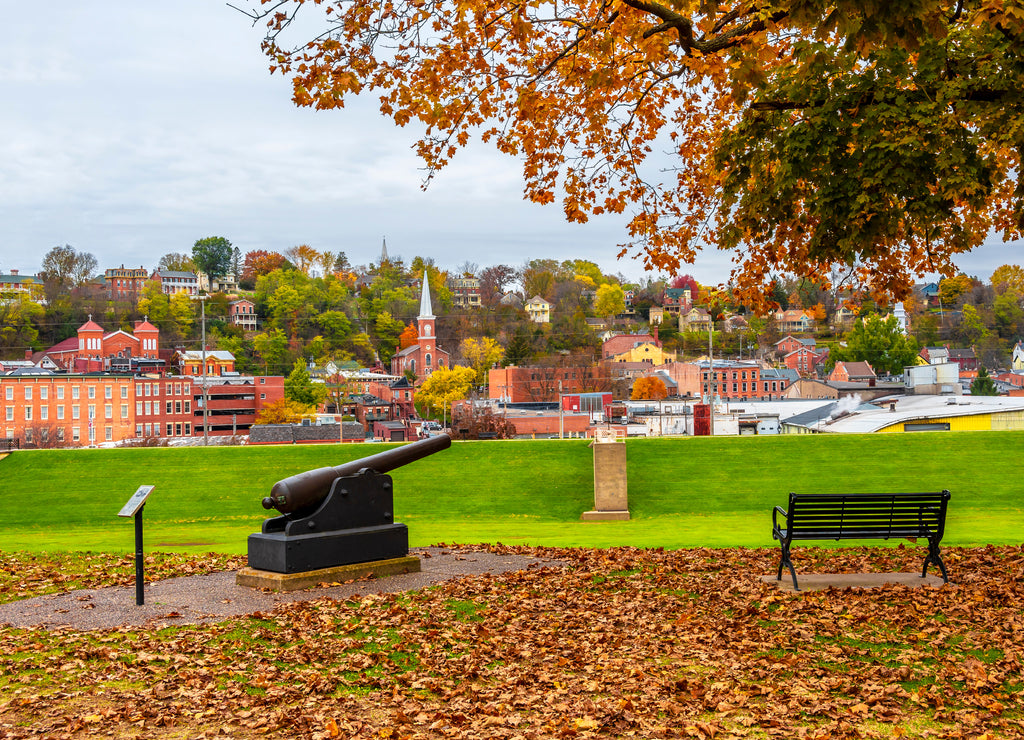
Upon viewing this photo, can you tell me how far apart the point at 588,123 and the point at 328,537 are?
5.29m

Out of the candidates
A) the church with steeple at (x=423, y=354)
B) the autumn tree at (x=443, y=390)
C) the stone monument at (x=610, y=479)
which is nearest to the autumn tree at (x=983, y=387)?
the autumn tree at (x=443, y=390)

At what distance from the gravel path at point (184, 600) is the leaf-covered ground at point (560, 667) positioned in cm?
39

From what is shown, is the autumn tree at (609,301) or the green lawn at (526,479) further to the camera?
the autumn tree at (609,301)

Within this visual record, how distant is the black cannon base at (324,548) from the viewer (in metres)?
8.53

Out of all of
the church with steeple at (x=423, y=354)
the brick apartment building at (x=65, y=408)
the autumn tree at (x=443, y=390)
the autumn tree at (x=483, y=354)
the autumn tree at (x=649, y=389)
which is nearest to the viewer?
the brick apartment building at (x=65, y=408)

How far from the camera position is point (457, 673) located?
5.61 meters

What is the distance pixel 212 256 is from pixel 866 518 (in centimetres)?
16161

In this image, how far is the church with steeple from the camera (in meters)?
109

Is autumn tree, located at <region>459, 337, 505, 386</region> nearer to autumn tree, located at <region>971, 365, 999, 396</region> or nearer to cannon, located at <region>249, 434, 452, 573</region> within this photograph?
autumn tree, located at <region>971, 365, 999, 396</region>

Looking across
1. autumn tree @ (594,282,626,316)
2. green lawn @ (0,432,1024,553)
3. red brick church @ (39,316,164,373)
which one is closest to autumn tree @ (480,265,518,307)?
autumn tree @ (594,282,626,316)

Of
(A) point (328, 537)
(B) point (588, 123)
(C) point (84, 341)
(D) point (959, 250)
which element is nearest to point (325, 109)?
(B) point (588, 123)

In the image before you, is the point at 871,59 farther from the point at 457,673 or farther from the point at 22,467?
the point at 22,467

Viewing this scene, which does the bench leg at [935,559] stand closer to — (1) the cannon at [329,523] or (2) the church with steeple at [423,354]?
(1) the cannon at [329,523]

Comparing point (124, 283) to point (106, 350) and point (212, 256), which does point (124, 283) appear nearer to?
point (212, 256)
